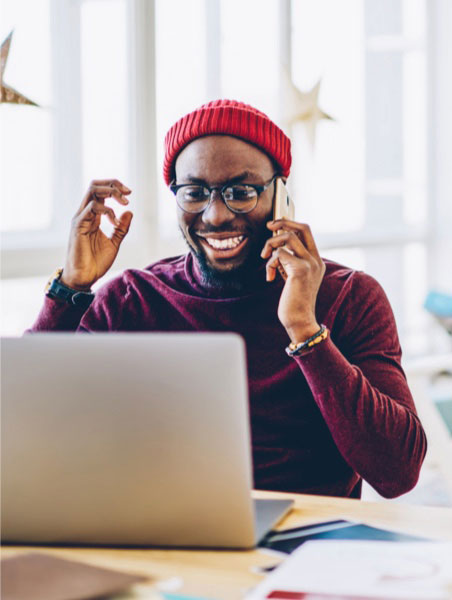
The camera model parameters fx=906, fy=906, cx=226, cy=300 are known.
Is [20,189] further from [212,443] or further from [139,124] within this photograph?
[212,443]

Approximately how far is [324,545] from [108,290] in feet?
3.09

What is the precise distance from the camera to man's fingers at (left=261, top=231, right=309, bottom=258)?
1.54m

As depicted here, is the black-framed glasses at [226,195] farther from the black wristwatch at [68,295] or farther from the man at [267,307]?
the black wristwatch at [68,295]

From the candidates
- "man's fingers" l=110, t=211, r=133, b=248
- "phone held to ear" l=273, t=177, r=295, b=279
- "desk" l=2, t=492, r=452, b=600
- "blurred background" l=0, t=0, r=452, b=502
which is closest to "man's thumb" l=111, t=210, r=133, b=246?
"man's fingers" l=110, t=211, r=133, b=248

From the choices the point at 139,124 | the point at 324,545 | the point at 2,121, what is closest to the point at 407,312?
the point at 139,124

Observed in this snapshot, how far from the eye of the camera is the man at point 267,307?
149 centimetres

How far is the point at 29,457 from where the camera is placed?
104 cm

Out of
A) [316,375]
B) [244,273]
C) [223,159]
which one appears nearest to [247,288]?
[244,273]

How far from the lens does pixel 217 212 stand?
171cm

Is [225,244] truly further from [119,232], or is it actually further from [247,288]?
[119,232]

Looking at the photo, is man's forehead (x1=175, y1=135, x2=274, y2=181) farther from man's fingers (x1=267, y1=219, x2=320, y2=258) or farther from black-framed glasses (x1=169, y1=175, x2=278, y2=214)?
man's fingers (x1=267, y1=219, x2=320, y2=258)

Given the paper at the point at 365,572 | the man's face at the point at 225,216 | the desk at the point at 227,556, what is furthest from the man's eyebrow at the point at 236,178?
the paper at the point at 365,572

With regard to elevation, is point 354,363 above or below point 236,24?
below

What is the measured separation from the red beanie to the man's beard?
0.54ft
